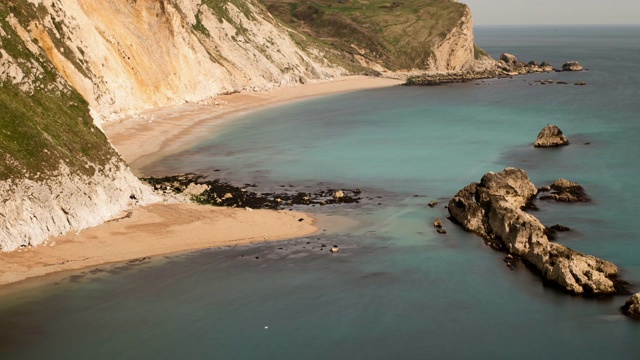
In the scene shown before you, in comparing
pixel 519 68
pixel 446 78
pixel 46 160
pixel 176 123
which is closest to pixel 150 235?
pixel 46 160

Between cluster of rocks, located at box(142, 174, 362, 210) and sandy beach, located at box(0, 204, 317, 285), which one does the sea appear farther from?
cluster of rocks, located at box(142, 174, 362, 210)

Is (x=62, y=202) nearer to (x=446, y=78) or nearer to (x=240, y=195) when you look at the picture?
(x=240, y=195)

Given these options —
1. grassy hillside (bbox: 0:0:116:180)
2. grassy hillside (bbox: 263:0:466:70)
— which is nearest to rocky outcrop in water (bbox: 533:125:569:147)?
grassy hillside (bbox: 0:0:116:180)

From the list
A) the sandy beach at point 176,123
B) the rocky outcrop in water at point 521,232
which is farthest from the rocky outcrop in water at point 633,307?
the sandy beach at point 176,123

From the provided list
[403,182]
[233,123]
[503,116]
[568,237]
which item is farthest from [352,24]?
[568,237]

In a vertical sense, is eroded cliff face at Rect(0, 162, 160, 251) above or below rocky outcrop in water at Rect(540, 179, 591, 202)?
above

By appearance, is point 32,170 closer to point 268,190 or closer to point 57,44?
point 268,190
